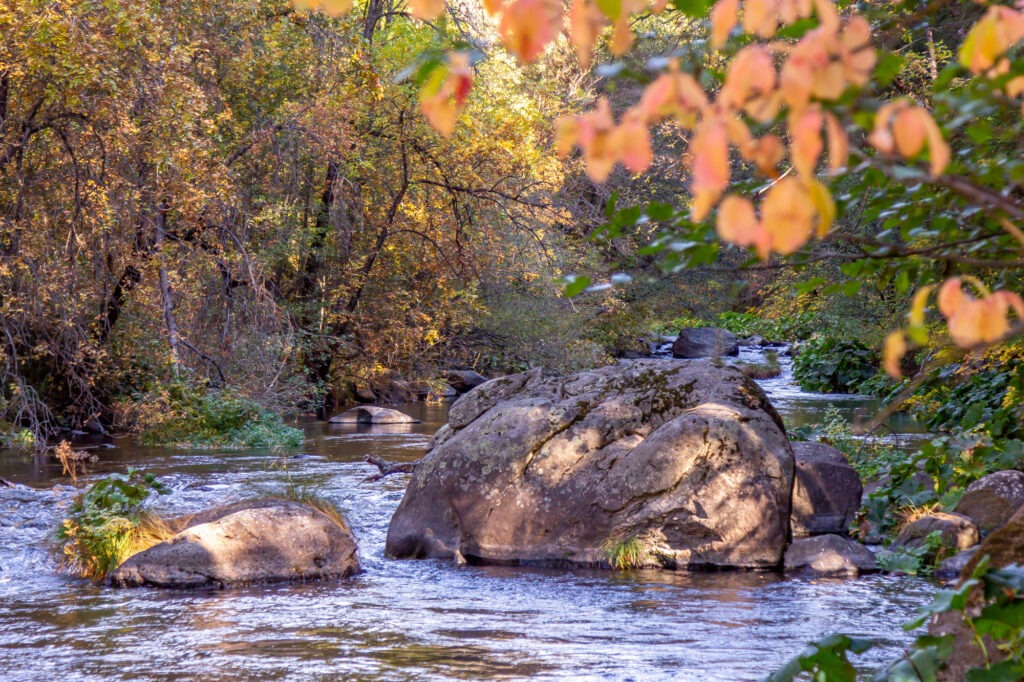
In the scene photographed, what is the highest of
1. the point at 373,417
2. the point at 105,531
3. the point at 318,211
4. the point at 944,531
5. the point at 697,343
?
the point at 318,211

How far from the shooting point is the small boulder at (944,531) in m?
9.15

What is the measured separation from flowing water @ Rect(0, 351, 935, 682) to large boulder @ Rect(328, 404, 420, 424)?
9516 mm

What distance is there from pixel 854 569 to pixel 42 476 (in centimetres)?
987

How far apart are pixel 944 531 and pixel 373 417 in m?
12.7

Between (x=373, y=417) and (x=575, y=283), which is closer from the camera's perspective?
(x=575, y=283)

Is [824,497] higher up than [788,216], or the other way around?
[788,216]

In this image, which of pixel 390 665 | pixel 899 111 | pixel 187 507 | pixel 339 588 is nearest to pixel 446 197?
pixel 187 507

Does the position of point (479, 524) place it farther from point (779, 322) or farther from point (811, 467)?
point (779, 322)

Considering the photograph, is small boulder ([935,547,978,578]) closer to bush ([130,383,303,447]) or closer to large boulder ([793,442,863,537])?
large boulder ([793,442,863,537])

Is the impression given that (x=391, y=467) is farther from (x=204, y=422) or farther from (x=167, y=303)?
(x=167, y=303)

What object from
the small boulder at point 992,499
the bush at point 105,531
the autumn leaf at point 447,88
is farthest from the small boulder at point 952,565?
the autumn leaf at point 447,88

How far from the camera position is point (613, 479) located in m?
9.84

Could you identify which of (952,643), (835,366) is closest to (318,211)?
(835,366)

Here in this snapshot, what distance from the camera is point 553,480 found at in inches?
394
